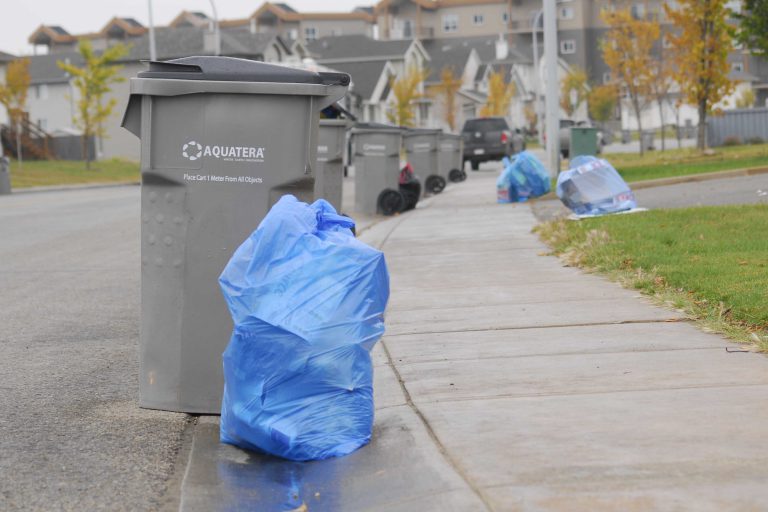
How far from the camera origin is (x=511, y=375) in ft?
20.3

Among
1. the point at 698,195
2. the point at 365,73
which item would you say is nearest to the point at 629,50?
the point at 698,195

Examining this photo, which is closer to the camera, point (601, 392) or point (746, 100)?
point (601, 392)

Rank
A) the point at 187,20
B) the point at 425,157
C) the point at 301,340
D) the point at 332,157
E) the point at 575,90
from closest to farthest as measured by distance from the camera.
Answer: the point at 301,340 < the point at 332,157 < the point at 425,157 < the point at 575,90 < the point at 187,20

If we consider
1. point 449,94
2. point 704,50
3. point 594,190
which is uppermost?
point 449,94

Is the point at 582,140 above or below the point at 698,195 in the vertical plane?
above

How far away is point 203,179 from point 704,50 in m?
25.2

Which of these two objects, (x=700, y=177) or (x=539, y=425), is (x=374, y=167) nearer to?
(x=700, y=177)

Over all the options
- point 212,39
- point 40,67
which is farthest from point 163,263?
point 40,67

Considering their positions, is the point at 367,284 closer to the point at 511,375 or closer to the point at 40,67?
the point at 511,375

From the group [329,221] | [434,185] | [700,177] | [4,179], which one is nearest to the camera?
[329,221]

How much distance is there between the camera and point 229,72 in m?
5.67

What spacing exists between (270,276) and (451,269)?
20.8 feet

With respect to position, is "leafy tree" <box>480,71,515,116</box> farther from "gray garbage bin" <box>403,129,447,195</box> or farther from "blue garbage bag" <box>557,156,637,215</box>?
"blue garbage bag" <box>557,156,637,215</box>

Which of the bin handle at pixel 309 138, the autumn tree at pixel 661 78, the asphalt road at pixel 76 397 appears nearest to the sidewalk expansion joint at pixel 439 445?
the asphalt road at pixel 76 397
